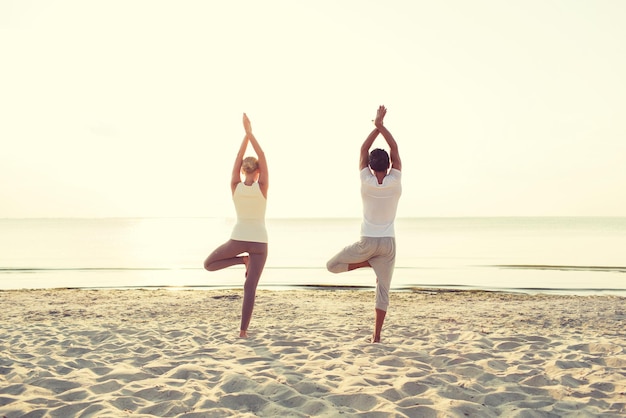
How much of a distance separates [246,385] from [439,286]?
1269cm

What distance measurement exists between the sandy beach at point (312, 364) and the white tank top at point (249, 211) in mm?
1455

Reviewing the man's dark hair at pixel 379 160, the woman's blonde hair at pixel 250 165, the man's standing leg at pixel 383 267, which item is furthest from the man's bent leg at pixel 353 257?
the woman's blonde hair at pixel 250 165

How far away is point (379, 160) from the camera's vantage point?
6.33 metres

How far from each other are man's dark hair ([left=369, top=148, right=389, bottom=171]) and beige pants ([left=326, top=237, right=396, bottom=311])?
0.87m

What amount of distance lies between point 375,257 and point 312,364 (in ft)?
5.04

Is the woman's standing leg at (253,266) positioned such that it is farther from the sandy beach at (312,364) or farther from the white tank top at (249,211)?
the sandy beach at (312,364)

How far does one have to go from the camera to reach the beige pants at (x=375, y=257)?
634cm

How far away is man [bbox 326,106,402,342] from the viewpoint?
248 inches

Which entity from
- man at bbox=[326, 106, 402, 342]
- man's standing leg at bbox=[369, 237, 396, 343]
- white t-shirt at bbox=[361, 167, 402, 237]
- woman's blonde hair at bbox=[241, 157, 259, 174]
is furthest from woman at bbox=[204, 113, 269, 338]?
man's standing leg at bbox=[369, 237, 396, 343]

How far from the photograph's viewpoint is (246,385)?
198 inches

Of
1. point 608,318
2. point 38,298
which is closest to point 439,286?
point 608,318

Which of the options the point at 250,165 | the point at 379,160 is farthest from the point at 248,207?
the point at 379,160

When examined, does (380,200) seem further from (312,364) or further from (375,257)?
(312,364)

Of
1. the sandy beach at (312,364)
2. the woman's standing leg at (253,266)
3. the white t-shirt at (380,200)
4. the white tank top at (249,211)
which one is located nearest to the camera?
the sandy beach at (312,364)
